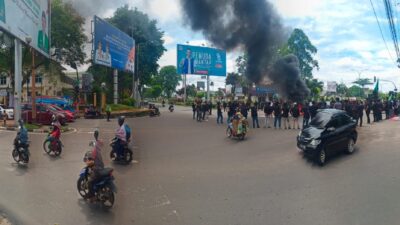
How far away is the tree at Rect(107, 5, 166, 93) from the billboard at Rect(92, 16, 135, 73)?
727 centimetres

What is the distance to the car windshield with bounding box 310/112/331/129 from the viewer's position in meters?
12.7

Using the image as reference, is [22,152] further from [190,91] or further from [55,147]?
[190,91]

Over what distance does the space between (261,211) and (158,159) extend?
241 inches

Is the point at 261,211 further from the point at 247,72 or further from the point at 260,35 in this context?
the point at 247,72

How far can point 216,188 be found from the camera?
354 inches

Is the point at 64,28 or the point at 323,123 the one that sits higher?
the point at 64,28

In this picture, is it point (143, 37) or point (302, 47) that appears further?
point (302, 47)

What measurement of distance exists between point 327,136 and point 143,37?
41.1 m

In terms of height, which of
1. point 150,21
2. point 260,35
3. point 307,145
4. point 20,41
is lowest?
point 307,145

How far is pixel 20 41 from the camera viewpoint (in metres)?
22.7

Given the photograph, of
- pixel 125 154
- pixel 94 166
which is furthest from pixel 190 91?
pixel 94 166

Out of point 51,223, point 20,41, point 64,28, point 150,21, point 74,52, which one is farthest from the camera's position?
point 150,21

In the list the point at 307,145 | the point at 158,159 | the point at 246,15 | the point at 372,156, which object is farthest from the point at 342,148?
the point at 246,15

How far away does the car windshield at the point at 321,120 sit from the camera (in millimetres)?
12696
